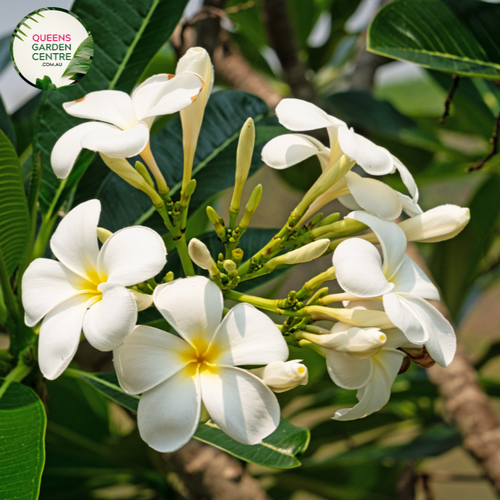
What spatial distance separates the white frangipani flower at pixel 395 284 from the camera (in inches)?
16.6

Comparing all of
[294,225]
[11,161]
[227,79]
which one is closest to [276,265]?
[294,225]

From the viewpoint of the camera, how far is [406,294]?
457 millimetres

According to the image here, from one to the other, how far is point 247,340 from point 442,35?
708mm

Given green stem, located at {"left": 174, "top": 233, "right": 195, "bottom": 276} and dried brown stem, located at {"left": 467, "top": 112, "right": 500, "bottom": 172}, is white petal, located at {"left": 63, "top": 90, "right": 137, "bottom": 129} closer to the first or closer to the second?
green stem, located at {"left": 174, "top": 233, "right": 195, "bottom": 276}

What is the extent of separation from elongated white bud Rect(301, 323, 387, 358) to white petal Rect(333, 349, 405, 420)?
58mm

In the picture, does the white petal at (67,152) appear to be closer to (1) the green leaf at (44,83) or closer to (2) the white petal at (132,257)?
(2) the white petal at (132,257)

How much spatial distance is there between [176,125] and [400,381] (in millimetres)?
945

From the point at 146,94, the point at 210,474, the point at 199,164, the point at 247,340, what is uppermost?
the point at 146,94

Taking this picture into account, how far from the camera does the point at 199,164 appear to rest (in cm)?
85

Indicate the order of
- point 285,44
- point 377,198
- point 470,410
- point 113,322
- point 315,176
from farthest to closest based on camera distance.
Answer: point 315,176
point 285,44
point 470,410
point 377,198
point 113,322

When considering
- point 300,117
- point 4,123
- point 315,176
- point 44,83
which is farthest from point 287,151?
point 315,176

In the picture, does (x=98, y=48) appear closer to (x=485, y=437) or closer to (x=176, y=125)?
(x=176, y=125)

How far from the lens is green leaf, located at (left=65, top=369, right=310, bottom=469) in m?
0.58

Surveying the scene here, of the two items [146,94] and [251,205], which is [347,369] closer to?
[251,205]
